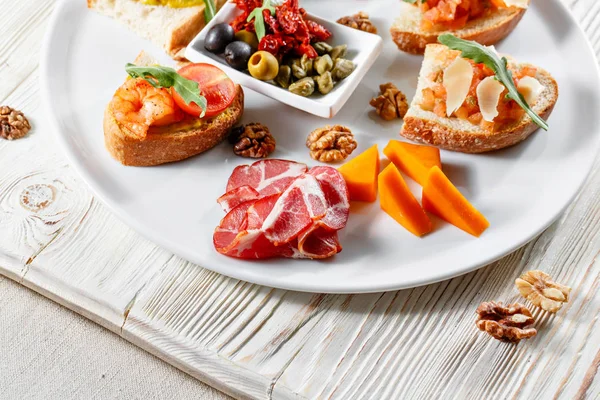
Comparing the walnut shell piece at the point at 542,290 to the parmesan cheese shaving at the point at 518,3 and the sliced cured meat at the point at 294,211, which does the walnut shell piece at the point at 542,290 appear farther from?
the parmesan cheese shaving at the point at 518,3

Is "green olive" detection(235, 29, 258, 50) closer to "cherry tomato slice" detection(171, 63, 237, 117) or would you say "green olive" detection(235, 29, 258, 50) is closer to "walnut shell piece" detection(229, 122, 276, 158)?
"cherry tomato slice" detection(171, 63, 237, 117)

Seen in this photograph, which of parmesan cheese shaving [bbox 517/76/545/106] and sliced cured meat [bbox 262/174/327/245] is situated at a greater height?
parmesan cheese shaving [bbox 517/76/545/106]

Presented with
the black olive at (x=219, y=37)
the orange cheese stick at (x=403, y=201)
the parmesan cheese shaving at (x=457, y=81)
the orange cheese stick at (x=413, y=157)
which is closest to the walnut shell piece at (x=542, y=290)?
the orange cheese stick at (x=403, y=201)

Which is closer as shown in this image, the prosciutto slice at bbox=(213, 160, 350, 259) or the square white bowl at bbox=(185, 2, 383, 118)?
the prosciutto slice at bbox=(213, 160, 350, 259)

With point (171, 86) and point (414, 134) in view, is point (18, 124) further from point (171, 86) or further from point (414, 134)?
point (414, 134)

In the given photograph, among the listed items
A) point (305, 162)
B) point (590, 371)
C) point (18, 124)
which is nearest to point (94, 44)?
point (18, 124)

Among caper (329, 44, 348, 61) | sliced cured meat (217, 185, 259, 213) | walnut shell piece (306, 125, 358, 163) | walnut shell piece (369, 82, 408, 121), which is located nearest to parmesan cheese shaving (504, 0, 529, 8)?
walnut shell piece (369, 82, 408, 121)
